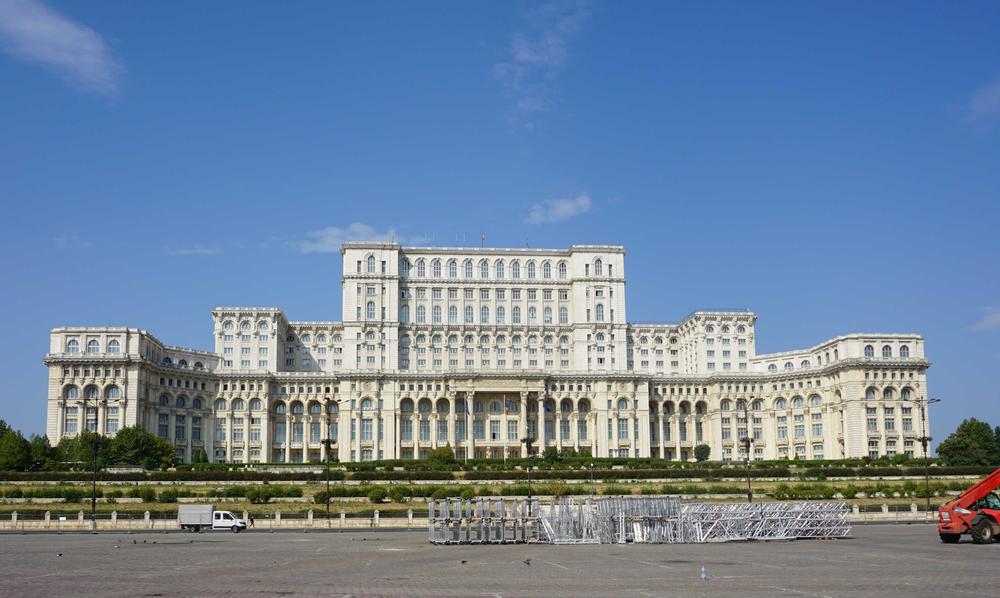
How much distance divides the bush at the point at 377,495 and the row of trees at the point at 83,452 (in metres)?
36.6

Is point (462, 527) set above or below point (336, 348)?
below

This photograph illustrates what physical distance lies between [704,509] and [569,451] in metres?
90.8

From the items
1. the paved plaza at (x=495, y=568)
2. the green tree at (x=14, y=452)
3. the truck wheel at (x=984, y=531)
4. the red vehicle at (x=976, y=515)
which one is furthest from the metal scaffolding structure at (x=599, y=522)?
the green tree at (x=14, y=452)

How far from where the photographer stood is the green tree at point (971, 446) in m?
114

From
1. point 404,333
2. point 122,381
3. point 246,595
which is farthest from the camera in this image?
point 404,333

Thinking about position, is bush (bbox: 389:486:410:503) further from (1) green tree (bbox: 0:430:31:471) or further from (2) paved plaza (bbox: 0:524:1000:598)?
(1) green tree (bbox: 0:430:31:471)

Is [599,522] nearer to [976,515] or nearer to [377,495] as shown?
[976,515]

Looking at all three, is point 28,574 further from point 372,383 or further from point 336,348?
point 336,348

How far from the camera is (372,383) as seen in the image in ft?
469

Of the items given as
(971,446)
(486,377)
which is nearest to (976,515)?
(971,446)

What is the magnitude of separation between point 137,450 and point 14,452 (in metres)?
13.1

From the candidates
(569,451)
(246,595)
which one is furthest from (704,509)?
(569,451)

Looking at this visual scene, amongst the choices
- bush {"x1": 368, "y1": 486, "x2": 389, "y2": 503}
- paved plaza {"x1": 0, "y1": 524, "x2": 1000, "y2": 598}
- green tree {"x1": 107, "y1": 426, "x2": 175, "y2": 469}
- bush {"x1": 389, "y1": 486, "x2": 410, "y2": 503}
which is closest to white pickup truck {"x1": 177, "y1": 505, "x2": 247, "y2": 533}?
paved plaza {"x1": 0, "y1": 524, "x2": 1000, "y2": 598}

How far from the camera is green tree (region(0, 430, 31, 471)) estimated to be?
103625 mm
